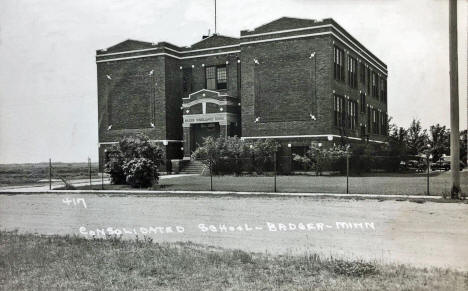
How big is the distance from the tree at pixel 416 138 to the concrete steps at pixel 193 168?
19.3 metres

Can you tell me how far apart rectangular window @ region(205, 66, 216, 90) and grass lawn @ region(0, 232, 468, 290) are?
3566 centimetres

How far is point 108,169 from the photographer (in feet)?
94.4

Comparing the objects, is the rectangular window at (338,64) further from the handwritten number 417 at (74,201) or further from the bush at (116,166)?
the handwritten number 417 at (74,201)

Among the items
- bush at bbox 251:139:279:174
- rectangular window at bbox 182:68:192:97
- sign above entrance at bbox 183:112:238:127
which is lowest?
bush at bbox 251:139:279:174

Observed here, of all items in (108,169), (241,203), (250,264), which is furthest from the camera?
(108,169)

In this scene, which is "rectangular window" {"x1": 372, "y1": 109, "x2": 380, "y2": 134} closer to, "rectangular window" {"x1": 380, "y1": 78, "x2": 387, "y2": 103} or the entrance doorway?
"rectangular window" {"x1": 380, "y1": 78, "x2": 387, "y2": 103}

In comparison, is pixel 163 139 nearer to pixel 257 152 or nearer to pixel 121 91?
pixel 121 91

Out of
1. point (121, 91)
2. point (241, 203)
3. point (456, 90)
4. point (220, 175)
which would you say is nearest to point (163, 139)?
point (121, 91)

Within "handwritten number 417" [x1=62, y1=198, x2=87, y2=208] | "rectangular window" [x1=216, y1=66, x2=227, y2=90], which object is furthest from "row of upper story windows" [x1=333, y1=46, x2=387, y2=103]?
"handwritten number 417" [x1=62, y1=198, x2=87, y2=208]

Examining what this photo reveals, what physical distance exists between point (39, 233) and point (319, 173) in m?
24.1

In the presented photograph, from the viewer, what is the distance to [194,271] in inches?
296

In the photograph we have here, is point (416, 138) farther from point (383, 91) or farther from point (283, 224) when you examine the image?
point (283, 224)

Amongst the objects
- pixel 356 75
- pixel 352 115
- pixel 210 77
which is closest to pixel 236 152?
pixel 210 77

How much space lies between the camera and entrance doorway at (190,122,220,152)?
→ 41.8 metres
